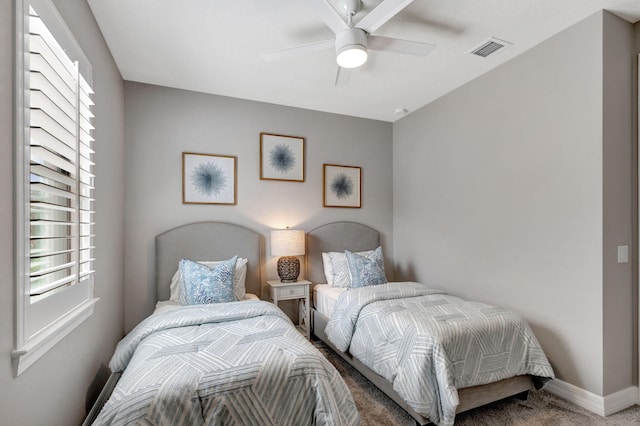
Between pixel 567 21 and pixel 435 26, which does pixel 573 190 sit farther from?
pixel 435 26

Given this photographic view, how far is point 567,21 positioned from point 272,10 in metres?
2.09

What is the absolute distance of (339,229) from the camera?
13.1ft

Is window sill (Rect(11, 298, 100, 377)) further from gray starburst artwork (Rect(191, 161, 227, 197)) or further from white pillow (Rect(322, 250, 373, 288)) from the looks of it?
white pillow (Rect(322, 250, 373, 288))

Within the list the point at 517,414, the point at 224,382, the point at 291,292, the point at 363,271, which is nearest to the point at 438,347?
the point at 517,414

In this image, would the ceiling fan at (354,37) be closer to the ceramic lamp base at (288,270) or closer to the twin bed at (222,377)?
the twin bed at (222,377)

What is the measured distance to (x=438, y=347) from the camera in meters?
1.96

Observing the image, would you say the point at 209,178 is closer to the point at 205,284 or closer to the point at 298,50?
the point at 205,284

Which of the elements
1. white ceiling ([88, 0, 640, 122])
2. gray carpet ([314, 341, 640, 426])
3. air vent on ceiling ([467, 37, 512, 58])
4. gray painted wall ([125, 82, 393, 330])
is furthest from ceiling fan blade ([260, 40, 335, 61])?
gray carpet ([314, 341, 640, 426])

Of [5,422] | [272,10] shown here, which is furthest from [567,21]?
[5,422]

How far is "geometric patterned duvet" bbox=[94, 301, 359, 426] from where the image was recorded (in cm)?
139

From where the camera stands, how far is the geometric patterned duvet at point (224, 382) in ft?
4.56

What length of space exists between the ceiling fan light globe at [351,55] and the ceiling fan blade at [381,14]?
0.40 feet

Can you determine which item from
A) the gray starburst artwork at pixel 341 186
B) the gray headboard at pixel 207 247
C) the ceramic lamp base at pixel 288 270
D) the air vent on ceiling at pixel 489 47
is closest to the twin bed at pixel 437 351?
the ceramic lamp base at pixel 288 270

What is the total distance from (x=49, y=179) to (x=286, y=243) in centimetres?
222
